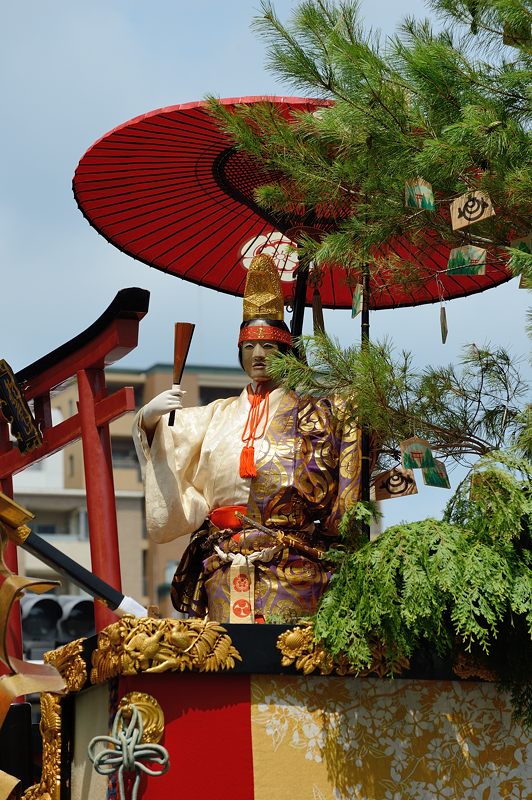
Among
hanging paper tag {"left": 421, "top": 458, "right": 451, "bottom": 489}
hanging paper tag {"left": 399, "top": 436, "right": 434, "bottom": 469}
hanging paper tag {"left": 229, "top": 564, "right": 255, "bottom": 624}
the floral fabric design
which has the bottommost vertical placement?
the floral fabric design

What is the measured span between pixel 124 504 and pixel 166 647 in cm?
2572

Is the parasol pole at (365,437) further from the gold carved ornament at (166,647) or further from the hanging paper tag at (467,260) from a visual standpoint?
the gold carved ornament at (166,647)

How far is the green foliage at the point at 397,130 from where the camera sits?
16.5ft

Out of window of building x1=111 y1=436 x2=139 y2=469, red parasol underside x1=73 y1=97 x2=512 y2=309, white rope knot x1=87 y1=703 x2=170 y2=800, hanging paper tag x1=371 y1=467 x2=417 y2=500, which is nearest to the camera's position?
white rope knot x1=87 y1=703 x2=170 y2=800

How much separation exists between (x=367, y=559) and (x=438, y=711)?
614mm

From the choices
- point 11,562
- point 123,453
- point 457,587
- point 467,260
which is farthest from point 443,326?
point 123,453

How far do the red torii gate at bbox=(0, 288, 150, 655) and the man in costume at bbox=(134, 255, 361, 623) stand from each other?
1.04m

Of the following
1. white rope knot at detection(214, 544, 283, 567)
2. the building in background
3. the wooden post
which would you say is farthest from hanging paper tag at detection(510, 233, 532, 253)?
the building in background

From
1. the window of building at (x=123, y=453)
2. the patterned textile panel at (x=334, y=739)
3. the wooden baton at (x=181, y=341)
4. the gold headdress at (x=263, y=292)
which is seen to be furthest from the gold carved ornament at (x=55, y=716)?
the window of building at (x=123, y=453)

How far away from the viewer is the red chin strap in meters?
6.21

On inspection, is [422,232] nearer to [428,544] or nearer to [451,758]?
[428,544]

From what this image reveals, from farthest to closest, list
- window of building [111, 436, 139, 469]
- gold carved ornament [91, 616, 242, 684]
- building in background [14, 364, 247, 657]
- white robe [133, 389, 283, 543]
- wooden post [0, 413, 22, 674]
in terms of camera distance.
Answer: window of building [111, 436, 139, 469] → building in background [14, 364, 247, 657] → wooden post [0, 413, 22, 674] → white robe [133, 389, 283, 543] → gold carved ornament [91, 616, 242, 684]

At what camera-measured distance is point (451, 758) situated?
16.7ft

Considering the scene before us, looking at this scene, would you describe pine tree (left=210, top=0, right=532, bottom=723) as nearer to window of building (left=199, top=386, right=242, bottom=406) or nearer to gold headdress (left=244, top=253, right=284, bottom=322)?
gold headdress (left=244, top=253, right=284, bottom=322)
